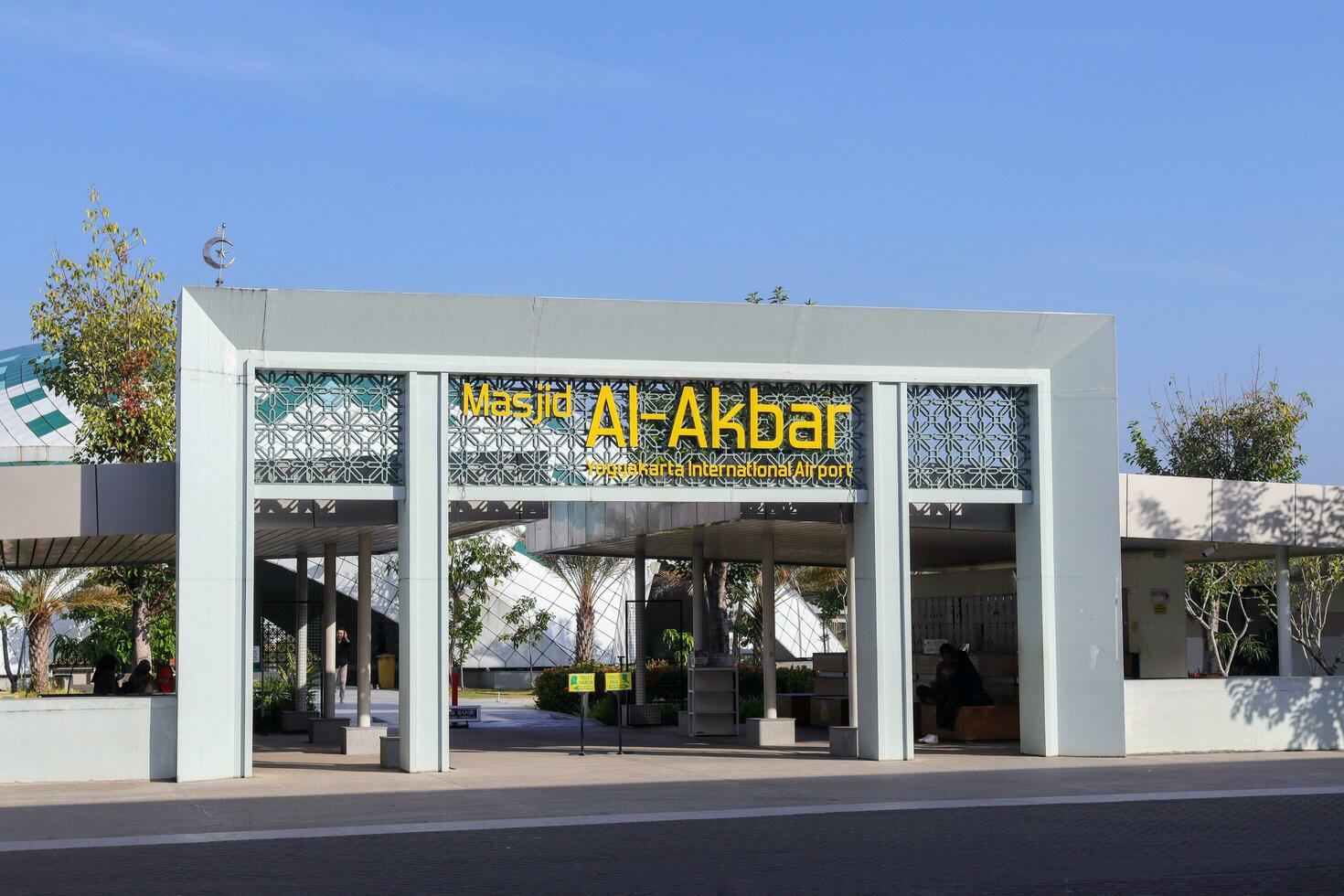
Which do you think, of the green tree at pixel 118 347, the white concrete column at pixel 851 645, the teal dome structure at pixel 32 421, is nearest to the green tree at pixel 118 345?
the green tree at pixel 118 347

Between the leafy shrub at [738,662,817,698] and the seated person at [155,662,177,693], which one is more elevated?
the seated person at [155,662,177,693]

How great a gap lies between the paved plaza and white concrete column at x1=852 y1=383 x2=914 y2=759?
521 millimetres

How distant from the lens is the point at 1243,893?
9633 millimetres

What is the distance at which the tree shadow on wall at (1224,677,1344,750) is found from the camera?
2069 cm

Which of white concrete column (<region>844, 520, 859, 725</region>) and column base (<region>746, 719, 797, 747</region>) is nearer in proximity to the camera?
white concrete column (<region>844, 520, 859, 725</region>)

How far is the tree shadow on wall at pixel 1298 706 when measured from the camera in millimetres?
20688

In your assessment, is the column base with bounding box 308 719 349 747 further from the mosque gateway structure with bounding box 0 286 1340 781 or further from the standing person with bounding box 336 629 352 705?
the standing person with bounding box 336 629 352 705

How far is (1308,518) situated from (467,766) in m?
12.0

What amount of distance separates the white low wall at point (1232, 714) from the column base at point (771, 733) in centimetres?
481

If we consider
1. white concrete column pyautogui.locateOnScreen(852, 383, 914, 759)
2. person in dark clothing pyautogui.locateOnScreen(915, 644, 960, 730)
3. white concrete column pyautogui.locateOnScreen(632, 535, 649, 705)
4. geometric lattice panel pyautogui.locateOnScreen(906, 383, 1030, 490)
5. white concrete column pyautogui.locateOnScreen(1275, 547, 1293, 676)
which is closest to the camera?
white concrete column pyautogui.locateOnScreen(852, 383, 914, 759)

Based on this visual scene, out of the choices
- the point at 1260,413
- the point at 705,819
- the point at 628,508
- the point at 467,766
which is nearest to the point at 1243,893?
the point at 705,819

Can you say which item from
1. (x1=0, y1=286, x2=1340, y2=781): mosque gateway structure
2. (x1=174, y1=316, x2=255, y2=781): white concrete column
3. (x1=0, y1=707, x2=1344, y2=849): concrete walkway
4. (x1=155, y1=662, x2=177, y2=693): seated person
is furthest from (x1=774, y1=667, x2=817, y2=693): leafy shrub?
(x1=174, y1=316, x2=255, y2=781): white concrete column

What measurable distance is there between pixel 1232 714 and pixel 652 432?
8.81 metres

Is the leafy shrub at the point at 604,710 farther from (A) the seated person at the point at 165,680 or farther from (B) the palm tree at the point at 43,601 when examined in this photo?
(B) the palm tree at the point at 43,601
